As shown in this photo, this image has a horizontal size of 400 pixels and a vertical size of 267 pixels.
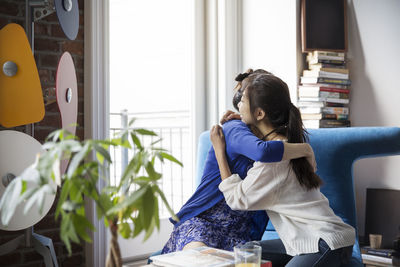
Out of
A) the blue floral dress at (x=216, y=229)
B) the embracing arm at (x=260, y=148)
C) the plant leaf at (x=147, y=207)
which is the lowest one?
the blue floral dress at (x=216, y=229)

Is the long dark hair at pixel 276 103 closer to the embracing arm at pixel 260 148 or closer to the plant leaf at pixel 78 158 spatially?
the embracing arm at pixel 260 148

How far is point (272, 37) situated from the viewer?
312 cm

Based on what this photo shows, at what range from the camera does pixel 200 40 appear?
3305 millimetres

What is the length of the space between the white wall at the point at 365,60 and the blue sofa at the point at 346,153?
0.94 m

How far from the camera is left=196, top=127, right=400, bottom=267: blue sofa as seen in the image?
1906 millimetres

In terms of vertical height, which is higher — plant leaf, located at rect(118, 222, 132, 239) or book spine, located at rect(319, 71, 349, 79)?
book spine, located at rect(319, 71, 349, 79)

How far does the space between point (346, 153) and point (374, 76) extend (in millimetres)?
1137

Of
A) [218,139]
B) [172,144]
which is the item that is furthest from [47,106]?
[172,144]

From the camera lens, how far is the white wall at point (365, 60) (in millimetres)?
2793

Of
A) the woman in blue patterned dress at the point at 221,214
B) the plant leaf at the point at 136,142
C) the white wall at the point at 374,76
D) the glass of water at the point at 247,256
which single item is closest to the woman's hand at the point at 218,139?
Answer: the woman in blue patterned dress at the point at 221,214

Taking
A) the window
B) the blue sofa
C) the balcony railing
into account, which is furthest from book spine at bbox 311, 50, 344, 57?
the balcony railing

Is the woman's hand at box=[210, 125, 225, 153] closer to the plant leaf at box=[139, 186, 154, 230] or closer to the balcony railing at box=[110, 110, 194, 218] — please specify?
the plant leaf at box=[139, 186, 154, 230]

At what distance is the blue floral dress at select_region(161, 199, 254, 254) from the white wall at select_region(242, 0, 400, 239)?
4.52ft

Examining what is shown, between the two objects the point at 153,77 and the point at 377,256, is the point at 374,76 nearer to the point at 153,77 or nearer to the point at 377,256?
the point at 377,256
